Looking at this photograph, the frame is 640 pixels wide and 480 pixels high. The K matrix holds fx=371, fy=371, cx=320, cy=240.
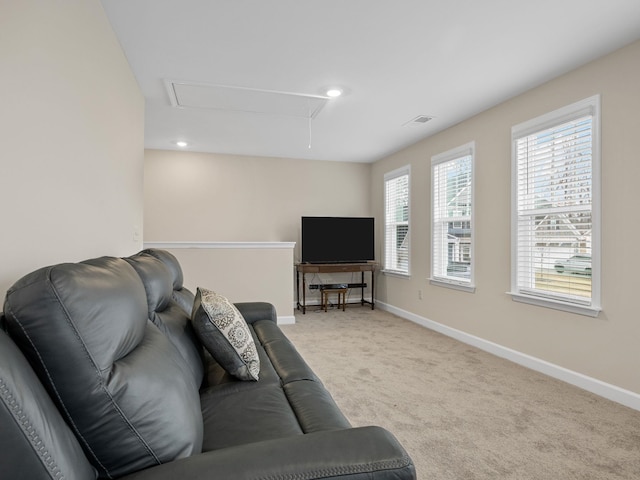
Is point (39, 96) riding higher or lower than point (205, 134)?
lower

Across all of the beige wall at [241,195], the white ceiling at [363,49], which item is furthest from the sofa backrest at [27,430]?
the beige wall at [241,195]

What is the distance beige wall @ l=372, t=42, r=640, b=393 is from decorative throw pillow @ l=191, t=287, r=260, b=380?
2.50 meters

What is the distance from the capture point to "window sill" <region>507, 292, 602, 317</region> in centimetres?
272

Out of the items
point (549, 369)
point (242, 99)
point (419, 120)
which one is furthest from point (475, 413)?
point (242, 99)

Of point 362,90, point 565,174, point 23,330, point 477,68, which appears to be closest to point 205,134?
point 362,90

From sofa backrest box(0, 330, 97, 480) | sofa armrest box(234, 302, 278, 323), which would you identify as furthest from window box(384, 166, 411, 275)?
sofa backrest box(0, 330, 97, 480)

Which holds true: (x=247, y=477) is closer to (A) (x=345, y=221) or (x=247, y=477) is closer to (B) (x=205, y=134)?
(B) (x=205, y=134)

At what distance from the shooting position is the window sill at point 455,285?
3.96 m

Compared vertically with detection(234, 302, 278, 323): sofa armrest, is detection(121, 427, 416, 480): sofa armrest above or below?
above

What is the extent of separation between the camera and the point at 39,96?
133 centimetres

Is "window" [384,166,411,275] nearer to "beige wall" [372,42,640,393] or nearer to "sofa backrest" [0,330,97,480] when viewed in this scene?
"beige wall" [372,42,640,393]

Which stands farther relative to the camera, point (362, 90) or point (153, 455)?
point (362, 90)

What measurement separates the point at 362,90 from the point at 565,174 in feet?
5.86

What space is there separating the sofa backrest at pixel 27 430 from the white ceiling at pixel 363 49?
6.85ft
